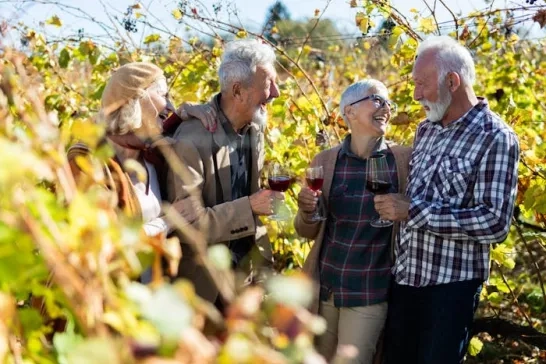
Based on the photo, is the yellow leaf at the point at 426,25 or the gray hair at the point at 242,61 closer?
the gray hair at the point at 242,61

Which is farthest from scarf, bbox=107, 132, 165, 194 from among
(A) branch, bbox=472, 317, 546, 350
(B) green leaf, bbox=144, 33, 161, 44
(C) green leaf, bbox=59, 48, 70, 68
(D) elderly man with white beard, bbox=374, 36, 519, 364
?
(C) green leaf, bbox=59, 48, 70, 68

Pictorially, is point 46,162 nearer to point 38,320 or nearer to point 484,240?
point 38,320

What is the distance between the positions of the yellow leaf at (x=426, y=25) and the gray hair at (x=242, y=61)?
1.14 m

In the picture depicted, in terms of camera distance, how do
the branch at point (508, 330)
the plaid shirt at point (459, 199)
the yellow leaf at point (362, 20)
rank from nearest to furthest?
the plaid shirt at point (459, 199)
the branch at point (508, 330)
the yellow leaf at point (362, 20)

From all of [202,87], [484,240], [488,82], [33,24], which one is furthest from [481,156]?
[33,24]

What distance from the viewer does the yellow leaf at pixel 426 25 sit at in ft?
12.7

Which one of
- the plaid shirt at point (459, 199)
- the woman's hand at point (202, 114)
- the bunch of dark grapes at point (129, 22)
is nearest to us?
the plaid shirt at point (459, 199)

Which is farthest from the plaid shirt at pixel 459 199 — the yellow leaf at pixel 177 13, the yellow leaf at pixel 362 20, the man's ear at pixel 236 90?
the yellow leaf at pixel 177 13

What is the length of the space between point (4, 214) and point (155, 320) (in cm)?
28

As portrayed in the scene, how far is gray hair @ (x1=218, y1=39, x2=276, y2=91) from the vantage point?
300cm

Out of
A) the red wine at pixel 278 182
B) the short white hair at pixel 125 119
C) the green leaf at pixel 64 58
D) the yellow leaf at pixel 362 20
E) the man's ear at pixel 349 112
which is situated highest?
the yellow leaf at pixel 362 20

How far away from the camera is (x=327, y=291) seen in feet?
9.89

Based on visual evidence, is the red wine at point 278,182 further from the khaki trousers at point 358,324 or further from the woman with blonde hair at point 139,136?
the khaki trousers at point 358,324

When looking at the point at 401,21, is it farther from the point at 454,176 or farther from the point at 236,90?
the point at 454,176
